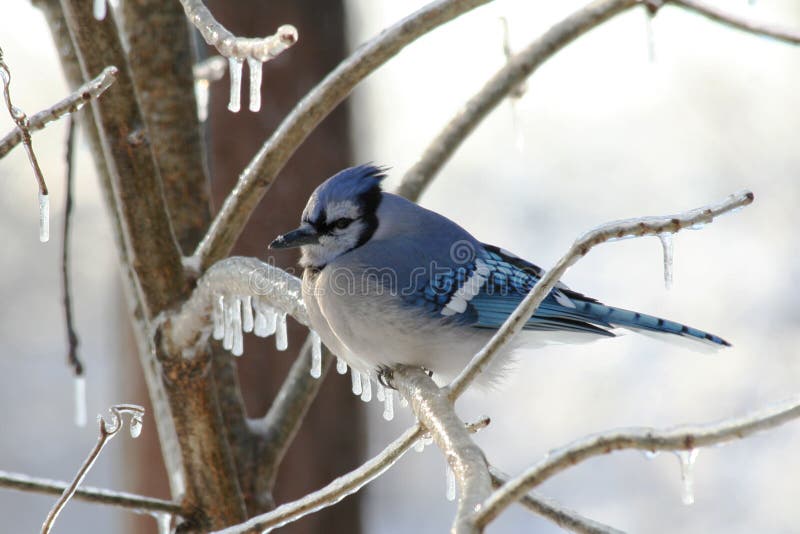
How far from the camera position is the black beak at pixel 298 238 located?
2.03 m

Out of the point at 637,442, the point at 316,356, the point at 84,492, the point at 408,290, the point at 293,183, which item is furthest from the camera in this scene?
the point at 293,183

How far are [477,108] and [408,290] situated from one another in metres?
0.44

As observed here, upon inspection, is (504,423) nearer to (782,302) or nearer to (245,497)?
(782,302)

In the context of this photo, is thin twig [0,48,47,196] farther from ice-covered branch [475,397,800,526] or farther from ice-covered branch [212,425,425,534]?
ice-covered branch [475,397,800,526]

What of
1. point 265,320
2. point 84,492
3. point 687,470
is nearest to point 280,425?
point 265,320

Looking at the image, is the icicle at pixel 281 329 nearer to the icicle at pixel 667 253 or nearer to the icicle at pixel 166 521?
the icicle at pixel 166 521

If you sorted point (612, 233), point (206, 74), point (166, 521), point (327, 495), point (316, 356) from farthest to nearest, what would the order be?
1. point (206, 74)
2. point (316, 356)
3. point (166, 521)
4. point (327, 495)
5. point (612, 233)

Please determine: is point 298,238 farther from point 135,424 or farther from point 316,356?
point 135,424

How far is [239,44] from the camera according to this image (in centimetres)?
111

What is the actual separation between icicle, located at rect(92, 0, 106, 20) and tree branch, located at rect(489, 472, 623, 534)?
0.94 meters

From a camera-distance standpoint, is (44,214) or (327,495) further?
(44,214)

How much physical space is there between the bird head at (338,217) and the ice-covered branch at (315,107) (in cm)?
35

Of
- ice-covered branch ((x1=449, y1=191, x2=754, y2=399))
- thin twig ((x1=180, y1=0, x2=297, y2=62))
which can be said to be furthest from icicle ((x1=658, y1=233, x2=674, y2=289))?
thin twig ((x1=180, y1=0, x2=297, y2=62))

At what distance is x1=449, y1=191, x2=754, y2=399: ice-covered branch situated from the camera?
1.04m
